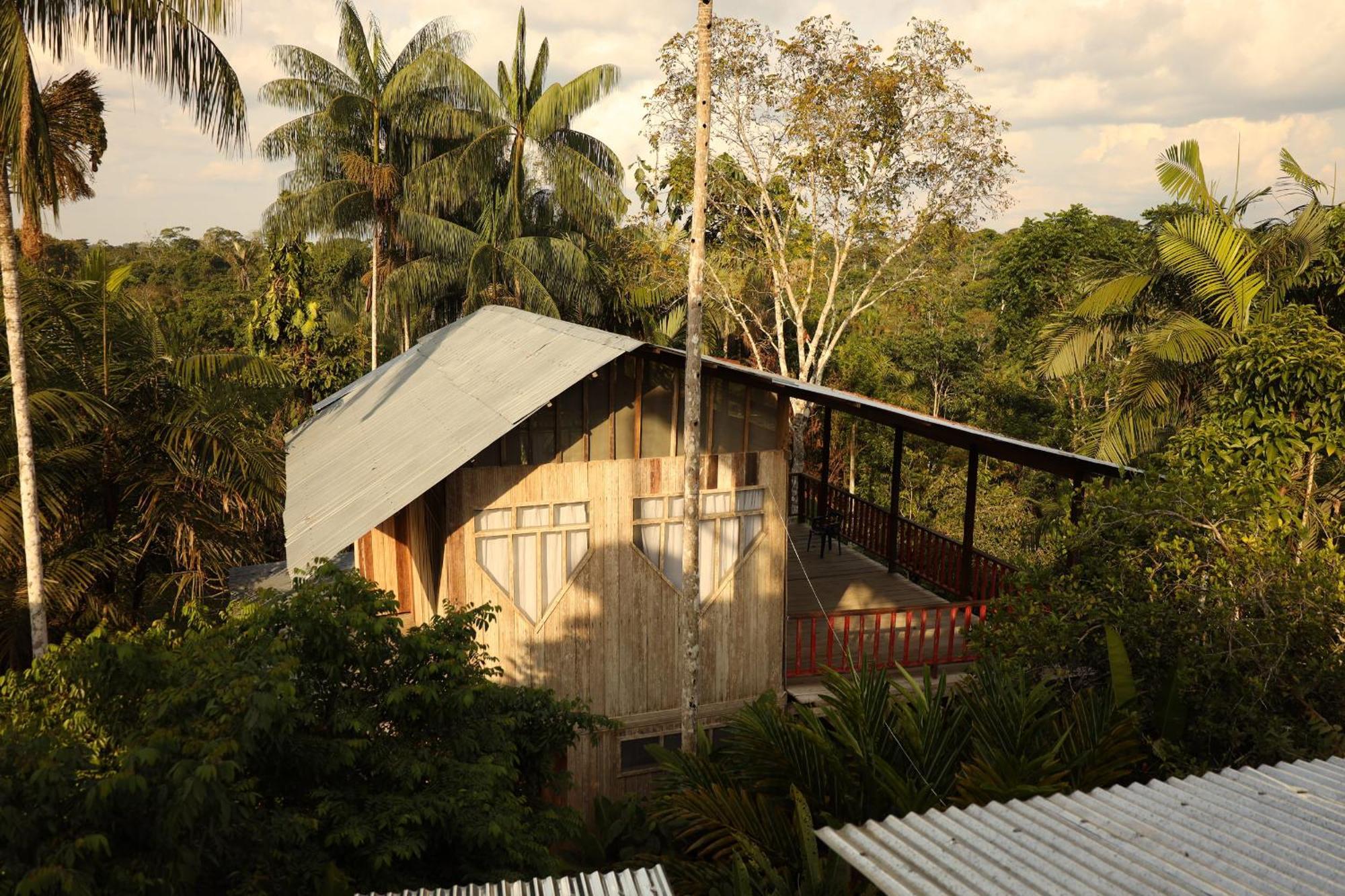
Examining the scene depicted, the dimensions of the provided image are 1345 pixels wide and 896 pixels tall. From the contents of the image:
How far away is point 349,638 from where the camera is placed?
6617 mm

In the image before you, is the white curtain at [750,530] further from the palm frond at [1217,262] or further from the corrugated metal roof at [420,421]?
the palm frond at [1217,262]

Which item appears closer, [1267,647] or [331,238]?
[1267,647]

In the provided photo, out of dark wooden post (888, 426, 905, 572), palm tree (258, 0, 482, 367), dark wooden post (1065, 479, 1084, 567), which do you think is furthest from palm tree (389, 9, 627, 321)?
dark wooden post (1065, 479, 1084, 567)

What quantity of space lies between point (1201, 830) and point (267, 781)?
19.0ft

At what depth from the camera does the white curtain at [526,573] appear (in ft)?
31.9

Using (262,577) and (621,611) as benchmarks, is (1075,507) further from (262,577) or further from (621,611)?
(262,577)

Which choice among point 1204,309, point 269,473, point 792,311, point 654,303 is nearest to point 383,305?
point 654,303

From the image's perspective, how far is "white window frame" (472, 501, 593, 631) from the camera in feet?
31.4

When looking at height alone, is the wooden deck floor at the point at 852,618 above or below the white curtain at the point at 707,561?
below

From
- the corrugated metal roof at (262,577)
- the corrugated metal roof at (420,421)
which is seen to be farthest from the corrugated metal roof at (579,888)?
the corrugated metal roof at (262,577)

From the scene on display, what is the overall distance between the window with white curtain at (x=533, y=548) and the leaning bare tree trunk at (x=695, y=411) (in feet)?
4.04

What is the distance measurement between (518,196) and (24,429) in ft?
59.1

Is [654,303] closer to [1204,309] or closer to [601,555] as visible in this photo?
[1204,309]

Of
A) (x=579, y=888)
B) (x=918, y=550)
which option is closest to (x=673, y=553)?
(x=579, y=888)
